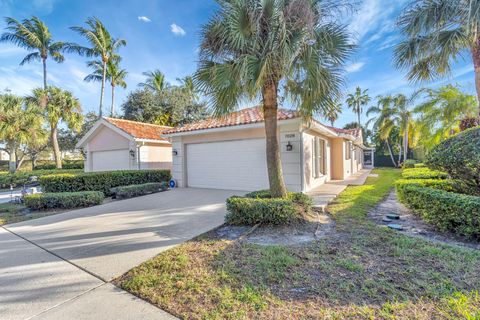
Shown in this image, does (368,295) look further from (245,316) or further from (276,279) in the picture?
(245,316)

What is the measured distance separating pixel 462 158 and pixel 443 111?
11.0 metres

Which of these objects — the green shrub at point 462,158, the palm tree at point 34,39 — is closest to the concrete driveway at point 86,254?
the green shrub at point 462,158

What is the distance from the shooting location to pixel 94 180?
973 cm

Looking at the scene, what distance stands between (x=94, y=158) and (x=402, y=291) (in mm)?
17838

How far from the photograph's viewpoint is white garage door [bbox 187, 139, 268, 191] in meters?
10.0

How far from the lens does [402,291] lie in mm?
2633

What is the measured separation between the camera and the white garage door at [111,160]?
14.0m

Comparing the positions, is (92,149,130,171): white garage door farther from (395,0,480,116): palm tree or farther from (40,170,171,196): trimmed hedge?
(395,0,480,116): palm tree

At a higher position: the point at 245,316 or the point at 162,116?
the point at 162,116

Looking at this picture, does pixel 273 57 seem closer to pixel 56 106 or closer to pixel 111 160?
pixel 111 160

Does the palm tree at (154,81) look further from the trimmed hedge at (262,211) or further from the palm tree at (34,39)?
the trimmed hedge at (262,211)

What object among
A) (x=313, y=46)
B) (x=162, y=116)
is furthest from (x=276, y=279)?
(x=162, y=116)

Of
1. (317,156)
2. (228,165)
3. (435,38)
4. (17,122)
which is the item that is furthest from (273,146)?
(17,122)

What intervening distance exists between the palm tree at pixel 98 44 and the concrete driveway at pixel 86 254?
1914cm
